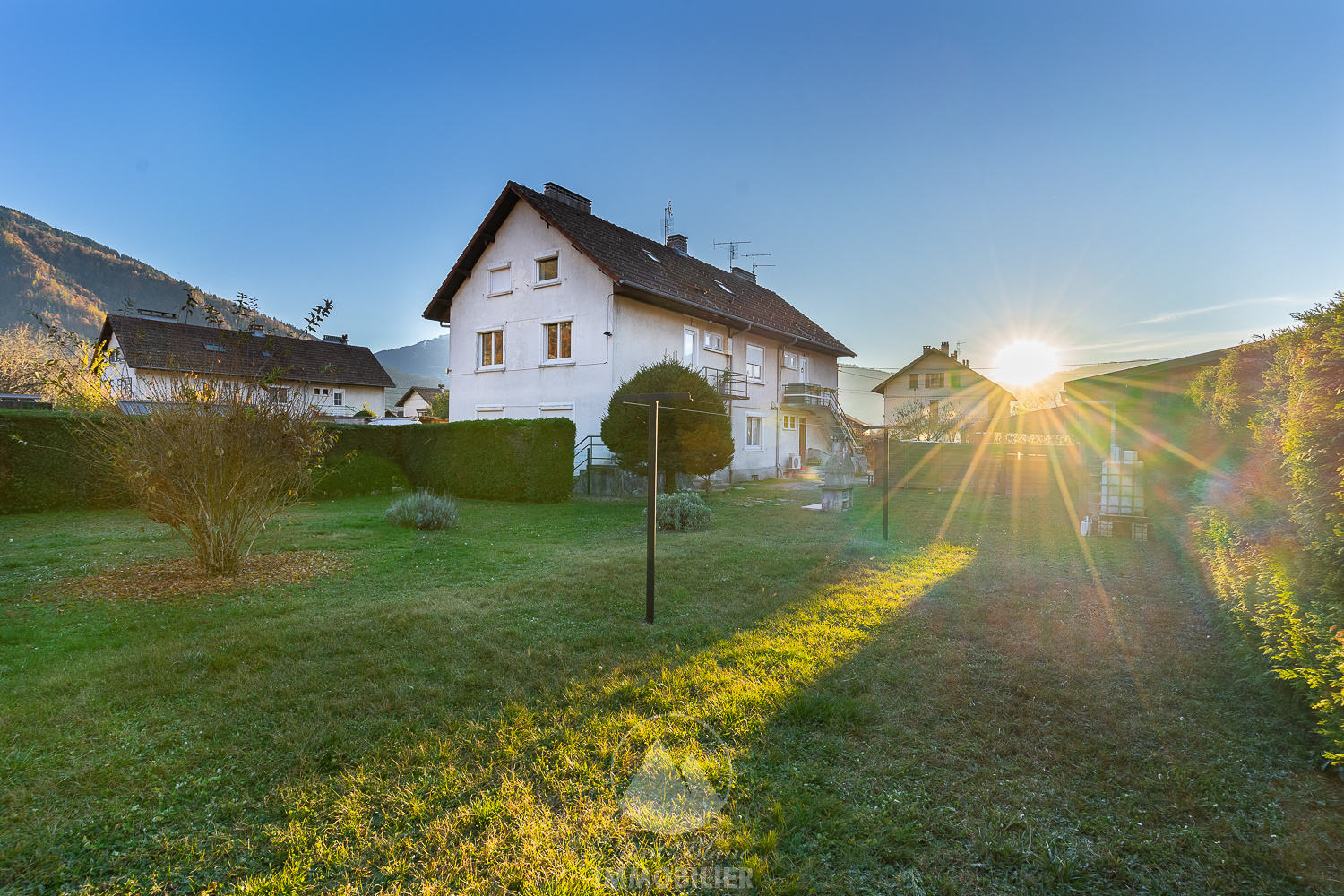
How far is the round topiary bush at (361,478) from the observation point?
15.9 m

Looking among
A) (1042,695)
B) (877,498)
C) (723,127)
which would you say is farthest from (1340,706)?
(723,127)

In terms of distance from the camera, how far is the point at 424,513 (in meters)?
10.3

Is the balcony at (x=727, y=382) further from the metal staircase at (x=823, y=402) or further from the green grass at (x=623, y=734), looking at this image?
the green grass at (x=623, y=734)

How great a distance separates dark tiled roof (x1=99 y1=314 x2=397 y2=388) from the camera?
7.02 metres

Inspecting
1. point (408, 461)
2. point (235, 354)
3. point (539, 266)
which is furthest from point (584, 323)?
point (235, 354)

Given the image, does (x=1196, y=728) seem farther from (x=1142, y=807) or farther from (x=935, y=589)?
(x=935, y=589)

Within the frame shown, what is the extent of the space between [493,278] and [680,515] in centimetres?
1443

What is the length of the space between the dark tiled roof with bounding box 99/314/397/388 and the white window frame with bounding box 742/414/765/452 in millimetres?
15326

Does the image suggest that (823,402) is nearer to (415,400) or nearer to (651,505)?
(651,505)

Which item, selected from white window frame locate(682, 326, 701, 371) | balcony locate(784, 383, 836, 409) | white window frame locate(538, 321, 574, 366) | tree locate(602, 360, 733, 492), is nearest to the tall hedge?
tree locate(602, 360, 733, 492)

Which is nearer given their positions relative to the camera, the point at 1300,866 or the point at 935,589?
the point at 1300,866

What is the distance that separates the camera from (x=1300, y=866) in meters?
2.25

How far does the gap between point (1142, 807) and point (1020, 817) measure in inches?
Answer: 23.0

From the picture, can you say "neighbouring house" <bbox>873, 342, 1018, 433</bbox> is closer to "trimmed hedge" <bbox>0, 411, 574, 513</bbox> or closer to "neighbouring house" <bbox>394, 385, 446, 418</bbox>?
"trimmed hedge" <bbox>0, 411, 574, 513</bbox>
